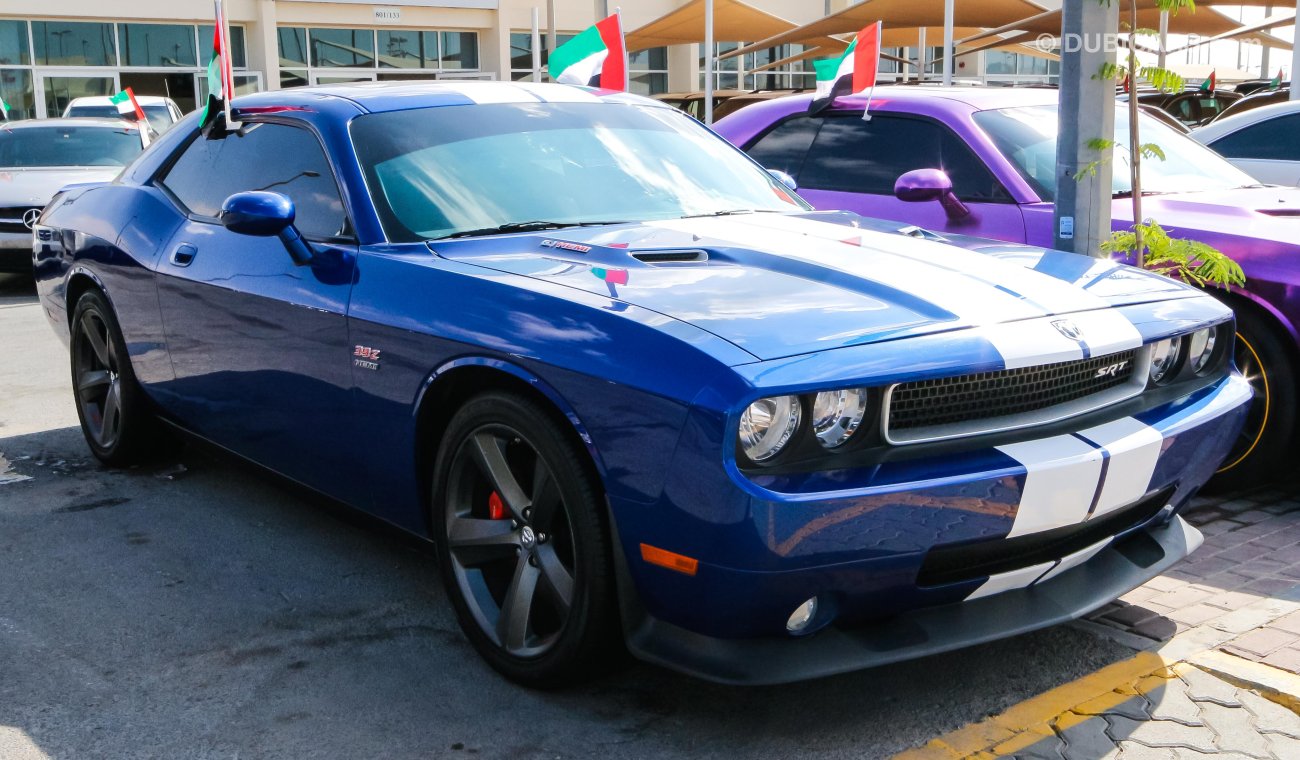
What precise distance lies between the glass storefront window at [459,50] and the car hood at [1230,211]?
25877 mm

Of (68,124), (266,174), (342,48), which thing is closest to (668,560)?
(266,174)

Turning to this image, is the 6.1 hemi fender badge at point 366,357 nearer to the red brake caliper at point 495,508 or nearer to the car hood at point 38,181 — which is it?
the red brake caliper at point 495,508

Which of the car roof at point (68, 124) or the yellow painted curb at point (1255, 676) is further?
the car roof at point (68, 124)

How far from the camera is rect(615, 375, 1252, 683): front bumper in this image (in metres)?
2.77

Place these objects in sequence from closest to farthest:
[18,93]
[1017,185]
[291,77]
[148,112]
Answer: [1017,185] → [148,112] → [18,93] → [291,77]

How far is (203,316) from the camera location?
4.62 meters

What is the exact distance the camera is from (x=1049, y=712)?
3.26 meters

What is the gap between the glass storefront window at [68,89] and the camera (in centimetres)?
2620

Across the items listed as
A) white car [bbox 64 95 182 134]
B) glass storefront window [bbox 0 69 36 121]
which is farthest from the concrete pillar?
glass storefront window [bbox 0 69 36 121]

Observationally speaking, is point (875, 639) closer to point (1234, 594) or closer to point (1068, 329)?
point (1068, 329)

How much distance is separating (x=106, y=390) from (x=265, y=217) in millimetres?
2104

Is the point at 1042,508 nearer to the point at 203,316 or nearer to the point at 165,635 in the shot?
the point at 165,635

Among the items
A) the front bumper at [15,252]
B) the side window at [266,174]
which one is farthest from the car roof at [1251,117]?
the front bumper at [15,252]

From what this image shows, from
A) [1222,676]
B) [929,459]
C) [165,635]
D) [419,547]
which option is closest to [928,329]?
[929,459]
